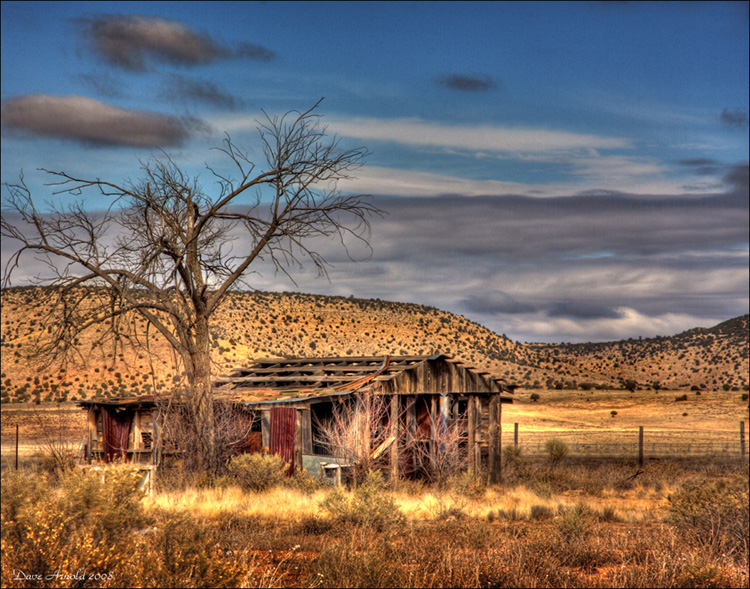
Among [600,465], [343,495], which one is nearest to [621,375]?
[600,465]

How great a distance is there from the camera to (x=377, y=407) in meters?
20.5

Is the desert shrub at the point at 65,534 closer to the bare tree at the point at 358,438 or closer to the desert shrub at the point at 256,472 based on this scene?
the desert shrub at the point at 256,472

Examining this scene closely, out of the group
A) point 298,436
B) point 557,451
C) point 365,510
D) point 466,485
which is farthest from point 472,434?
point 365,510

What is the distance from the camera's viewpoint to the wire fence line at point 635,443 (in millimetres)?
34438

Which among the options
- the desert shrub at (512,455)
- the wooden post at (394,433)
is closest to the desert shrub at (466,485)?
the wooden post at (394,433)

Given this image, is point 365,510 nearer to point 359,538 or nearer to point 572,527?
point 359,538

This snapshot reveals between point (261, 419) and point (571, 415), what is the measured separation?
131 feet

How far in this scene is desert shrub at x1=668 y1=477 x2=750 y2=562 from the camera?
461 inches

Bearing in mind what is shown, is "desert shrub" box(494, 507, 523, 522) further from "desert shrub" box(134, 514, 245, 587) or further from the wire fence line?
the wire fence line

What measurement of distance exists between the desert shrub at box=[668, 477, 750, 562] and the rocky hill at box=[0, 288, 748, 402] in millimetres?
52672

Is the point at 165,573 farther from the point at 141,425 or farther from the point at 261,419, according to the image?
the point at 141,425

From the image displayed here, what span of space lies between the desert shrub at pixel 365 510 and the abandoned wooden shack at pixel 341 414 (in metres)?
5.20

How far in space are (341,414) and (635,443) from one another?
81.7 ft

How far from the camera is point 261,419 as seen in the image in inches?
794
